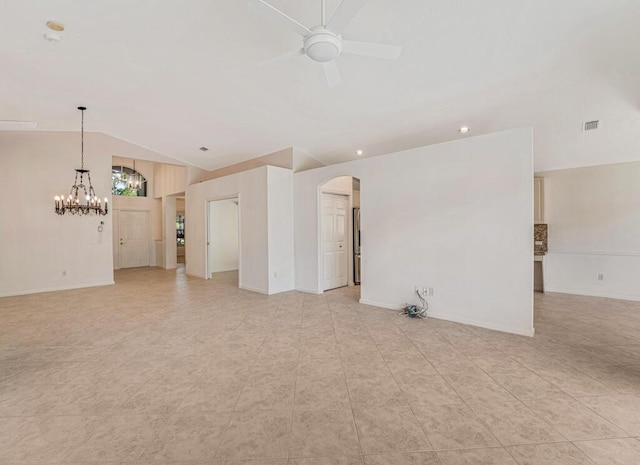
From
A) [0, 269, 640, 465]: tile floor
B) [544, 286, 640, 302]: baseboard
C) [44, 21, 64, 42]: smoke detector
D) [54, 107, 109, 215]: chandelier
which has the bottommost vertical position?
[0, 269, 640, 465]: tile floor

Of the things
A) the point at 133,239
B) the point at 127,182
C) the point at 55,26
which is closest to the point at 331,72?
the point at 55,26

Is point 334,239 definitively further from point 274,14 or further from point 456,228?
point 274,14

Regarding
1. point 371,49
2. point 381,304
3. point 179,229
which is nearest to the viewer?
point 371,49

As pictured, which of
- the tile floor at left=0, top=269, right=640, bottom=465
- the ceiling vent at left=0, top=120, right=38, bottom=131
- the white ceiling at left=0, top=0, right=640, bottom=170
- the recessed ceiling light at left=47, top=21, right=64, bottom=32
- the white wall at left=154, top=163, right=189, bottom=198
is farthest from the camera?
the white wall at left=154, top=163, right=189, bottom=198

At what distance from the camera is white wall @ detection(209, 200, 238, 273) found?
9117mm

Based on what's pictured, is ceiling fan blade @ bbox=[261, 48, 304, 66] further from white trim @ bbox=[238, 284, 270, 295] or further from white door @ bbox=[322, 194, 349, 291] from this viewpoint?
white trim @ bbox=[238, 284, 270, 295]

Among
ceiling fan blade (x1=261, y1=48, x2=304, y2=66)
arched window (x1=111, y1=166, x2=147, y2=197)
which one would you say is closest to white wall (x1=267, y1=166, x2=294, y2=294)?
ceiling fan blade (x1=261, y1=48, x2=304, y2=66)

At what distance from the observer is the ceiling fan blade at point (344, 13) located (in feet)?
6.69

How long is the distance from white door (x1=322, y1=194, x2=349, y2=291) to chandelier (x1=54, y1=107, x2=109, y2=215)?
512 cm

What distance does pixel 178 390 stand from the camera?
8.13ft

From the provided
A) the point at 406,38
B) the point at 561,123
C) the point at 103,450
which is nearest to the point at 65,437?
the point at 103,450

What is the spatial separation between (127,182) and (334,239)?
811 centimetres

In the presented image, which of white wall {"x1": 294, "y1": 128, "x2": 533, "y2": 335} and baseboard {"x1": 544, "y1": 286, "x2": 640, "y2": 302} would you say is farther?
baseboard {"x1": 544, "y1": 286, "x2": 640, "y2": 302}

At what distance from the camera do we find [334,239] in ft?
21.2
